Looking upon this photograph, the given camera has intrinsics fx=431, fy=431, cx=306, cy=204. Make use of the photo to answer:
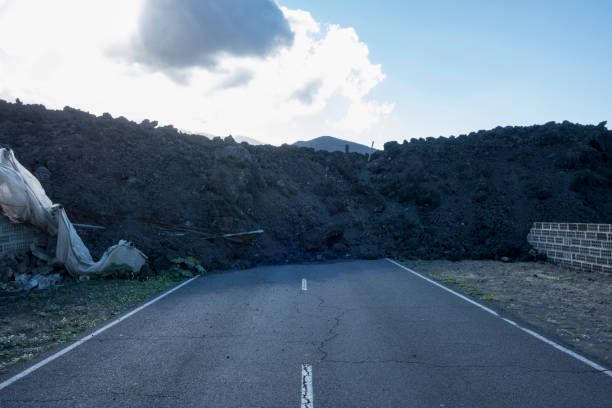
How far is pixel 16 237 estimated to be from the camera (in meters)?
12.9

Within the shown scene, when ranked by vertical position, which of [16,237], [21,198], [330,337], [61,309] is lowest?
[61,309]

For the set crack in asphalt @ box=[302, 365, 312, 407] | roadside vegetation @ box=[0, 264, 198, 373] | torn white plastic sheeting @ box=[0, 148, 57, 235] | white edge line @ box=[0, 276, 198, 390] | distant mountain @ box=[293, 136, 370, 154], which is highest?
Answer: distant mountain @ box=[293, 136, 370, 154]

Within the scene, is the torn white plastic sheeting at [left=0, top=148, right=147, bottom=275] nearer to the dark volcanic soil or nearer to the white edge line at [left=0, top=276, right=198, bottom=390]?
the dark volcanic soil

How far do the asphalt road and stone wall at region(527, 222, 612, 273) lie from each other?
807 cm

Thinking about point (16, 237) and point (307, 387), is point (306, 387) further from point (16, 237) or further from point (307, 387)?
point (16, 237)

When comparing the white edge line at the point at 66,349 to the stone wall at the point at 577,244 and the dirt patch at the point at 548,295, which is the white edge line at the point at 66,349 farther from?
the stone wall at the point at 577,244

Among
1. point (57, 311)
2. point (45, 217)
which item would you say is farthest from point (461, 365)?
point (45, 217)

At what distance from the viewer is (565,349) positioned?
20.9 feet

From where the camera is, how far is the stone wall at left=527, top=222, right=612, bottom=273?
14227 mm

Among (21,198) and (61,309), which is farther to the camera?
(21,198)

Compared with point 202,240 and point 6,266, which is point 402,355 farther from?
point 202,240

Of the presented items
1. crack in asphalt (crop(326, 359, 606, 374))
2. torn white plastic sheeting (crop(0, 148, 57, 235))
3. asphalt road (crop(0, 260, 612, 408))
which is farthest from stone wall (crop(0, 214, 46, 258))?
crack in asphalt (crop(326, 359, 606, 374))

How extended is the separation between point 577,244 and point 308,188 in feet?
60.6

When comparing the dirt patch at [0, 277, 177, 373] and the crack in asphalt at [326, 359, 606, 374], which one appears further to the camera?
the dirt patch at [0, 277, 177, 373]
